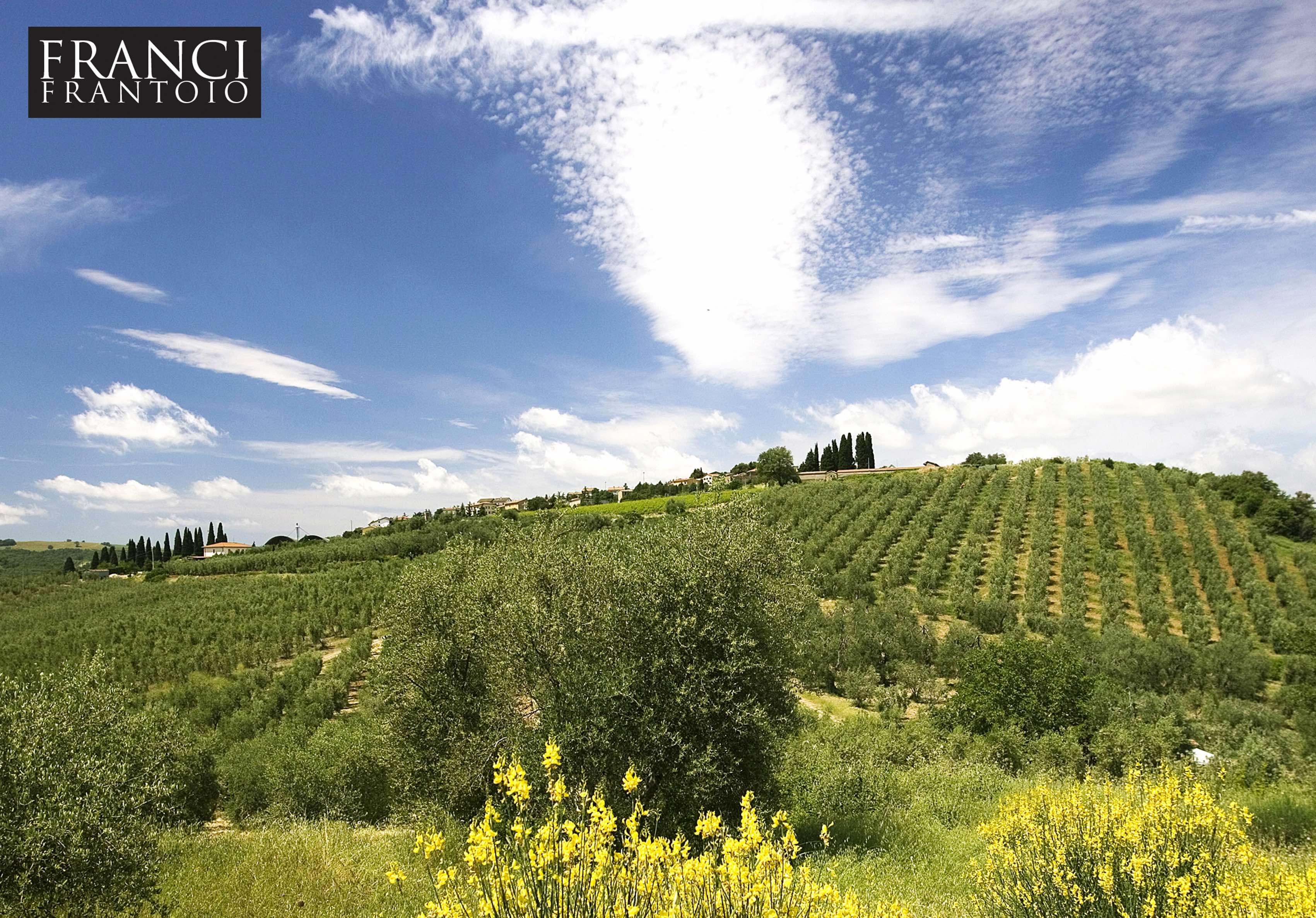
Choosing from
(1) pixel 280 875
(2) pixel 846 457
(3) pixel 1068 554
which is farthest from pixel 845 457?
(1) pixel 280 875

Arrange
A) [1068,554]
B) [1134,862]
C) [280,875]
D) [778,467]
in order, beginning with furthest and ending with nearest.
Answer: [778,467] → [1068,554] → [280,875] → [1134,862]

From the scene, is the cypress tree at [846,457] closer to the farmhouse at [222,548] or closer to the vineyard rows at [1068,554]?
the vineyard rows at [1068,554]

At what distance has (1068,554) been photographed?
2452 inches

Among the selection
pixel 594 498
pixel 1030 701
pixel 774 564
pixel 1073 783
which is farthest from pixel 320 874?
pixel 594 498

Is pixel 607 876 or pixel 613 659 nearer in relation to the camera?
pixel 607 876

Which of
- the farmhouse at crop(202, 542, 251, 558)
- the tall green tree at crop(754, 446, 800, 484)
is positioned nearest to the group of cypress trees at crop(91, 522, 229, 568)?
the farmhouse at crop(202, 542, 251, 558)

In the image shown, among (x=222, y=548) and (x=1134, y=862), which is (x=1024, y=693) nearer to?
(x=1134, y=862)

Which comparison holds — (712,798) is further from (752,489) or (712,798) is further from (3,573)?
(3,573)

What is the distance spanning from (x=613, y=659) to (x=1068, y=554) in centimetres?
6206

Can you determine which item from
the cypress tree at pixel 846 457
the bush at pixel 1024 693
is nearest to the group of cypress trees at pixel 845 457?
the cypress tree at pixel 846 457

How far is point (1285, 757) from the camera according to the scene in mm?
28422

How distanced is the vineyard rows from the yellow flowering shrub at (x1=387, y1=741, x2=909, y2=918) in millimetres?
51548

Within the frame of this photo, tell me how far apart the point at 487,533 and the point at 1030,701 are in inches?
2370

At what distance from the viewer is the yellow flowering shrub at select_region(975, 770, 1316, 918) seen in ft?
22.0
